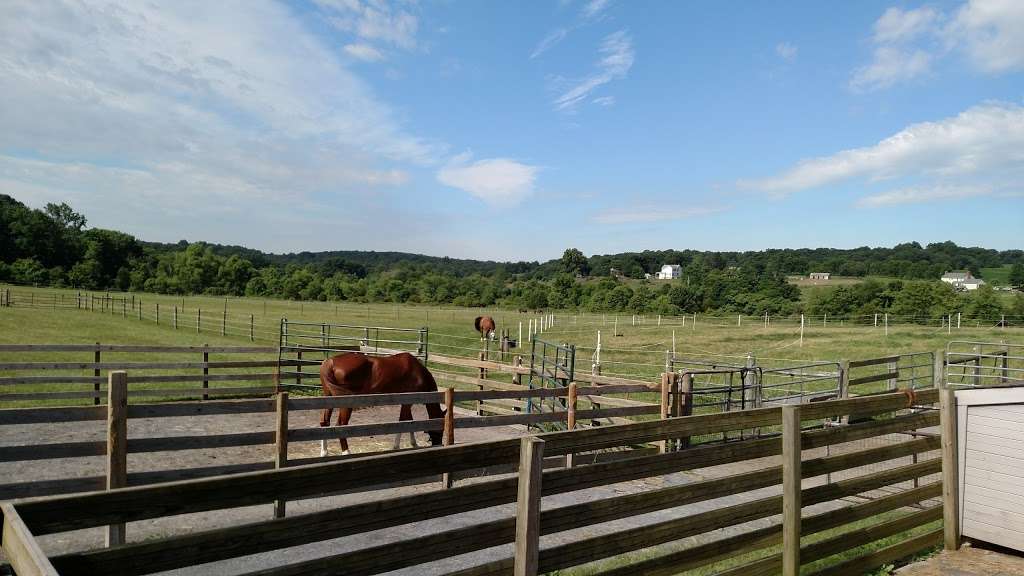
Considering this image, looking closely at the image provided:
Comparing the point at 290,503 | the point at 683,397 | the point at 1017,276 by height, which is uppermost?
the point at 1017,276

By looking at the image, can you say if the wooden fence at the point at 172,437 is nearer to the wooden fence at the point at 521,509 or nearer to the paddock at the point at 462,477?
the paddock at the point at 462,477

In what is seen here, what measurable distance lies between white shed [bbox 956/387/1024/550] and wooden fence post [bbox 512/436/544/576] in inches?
173

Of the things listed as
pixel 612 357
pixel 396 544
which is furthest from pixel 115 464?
pixel 612 357

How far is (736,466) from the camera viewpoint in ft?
30.8

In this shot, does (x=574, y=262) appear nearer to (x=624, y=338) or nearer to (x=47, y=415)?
(x=624, y=338)

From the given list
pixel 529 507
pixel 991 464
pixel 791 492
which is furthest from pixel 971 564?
pixel 529 507

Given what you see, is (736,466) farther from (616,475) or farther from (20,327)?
(20,327)

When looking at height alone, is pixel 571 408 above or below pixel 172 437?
below

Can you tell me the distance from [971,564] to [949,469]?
0.72 metres

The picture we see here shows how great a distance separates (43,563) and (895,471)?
206 inches

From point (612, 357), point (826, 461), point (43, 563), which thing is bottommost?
point (612, 357)

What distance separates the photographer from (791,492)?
3885 mm

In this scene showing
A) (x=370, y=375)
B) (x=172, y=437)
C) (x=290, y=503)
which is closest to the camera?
(x=172, y=437)

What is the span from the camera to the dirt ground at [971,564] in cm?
473
